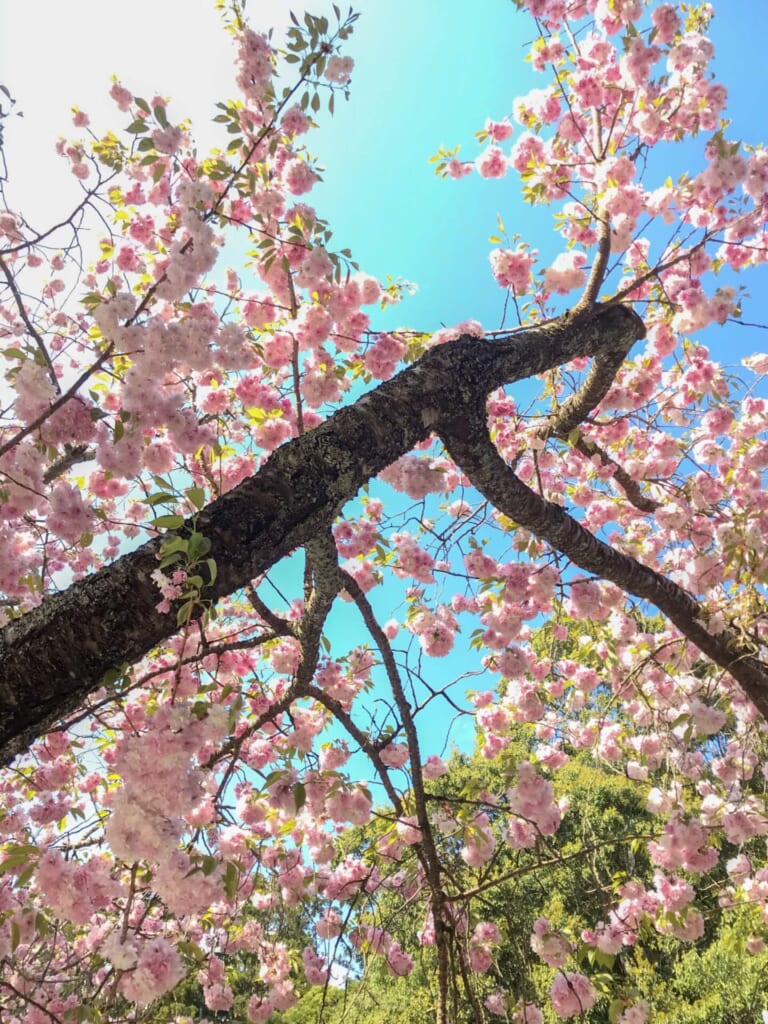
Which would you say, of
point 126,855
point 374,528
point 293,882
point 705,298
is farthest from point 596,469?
point 126,855

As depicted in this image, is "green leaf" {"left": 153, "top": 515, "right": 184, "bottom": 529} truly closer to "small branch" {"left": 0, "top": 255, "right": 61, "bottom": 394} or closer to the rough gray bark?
the rough gray bark

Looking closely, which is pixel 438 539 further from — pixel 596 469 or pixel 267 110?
pixel 267 110

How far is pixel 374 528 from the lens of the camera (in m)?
3.29

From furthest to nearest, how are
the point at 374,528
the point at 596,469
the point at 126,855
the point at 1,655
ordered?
1. the point at 596,469
2. the point at 374,528
3. the point at 126,855
4. the point at 1,655

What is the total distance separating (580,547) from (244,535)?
5.90 ft

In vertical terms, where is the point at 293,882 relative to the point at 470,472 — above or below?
below

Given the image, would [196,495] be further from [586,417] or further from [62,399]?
[586,417]

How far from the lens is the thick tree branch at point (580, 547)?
2.14 meters

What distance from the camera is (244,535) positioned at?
4.29 feet

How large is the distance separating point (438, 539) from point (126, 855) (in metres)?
2.18

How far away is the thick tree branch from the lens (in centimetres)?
214

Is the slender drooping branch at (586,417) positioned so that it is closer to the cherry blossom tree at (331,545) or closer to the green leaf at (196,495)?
the cherry blossom tree at (331,545)

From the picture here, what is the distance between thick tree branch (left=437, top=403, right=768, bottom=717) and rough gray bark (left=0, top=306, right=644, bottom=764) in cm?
11

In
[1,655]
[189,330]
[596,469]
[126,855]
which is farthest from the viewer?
[596,469]
